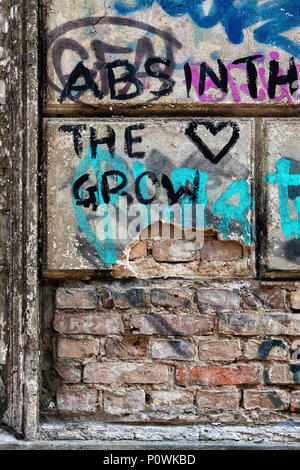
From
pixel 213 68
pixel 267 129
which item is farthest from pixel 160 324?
pixel 213 68

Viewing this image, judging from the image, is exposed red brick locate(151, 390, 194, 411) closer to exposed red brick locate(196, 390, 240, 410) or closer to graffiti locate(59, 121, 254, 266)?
exposed red brick locate(196, 390, 240, 410)

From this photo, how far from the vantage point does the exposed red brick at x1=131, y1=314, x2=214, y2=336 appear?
2.05 metres

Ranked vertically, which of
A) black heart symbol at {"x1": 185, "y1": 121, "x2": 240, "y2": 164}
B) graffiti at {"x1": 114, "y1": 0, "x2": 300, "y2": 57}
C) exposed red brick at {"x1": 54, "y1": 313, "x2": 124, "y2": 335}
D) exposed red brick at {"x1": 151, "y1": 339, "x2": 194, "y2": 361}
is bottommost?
exposed red brick at {"x1": 151, "y1": 339, "x2": 194, "y2": 361}

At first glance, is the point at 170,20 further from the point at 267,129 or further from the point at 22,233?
the point at 22,233

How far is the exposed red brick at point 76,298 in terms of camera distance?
2.06 metres

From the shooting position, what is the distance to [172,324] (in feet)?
6.73

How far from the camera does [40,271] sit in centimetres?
205

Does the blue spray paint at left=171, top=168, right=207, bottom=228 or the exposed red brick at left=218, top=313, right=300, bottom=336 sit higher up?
the blue spray paint at left=171, top=168, right=207, bottom=228

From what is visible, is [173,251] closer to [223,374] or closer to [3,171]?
[223,374]

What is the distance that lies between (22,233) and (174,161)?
69 centimetres

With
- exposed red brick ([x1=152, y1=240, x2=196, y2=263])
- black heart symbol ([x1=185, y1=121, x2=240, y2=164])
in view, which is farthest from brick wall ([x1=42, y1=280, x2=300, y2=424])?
black heart symbol ([x1=185, y1=121, x2=240, y2=164])

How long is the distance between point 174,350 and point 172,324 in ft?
0.35

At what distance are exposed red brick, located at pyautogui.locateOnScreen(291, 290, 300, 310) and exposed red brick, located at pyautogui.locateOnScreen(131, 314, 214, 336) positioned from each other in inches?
13.4

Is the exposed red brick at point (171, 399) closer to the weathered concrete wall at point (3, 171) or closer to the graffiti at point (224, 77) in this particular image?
the weathered concrete wall at point (3, 171)
